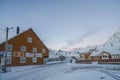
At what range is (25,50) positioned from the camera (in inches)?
1582

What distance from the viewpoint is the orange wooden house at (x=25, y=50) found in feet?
119

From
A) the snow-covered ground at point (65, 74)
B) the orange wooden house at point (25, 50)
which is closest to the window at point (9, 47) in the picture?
the orange wooden house at point (25, 50)

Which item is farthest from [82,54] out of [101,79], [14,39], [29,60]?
[101,79]

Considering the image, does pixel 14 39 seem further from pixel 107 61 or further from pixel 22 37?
pixel 107 61

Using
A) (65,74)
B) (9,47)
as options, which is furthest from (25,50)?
(65,74)

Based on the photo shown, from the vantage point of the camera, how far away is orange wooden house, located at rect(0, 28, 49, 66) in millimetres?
Answer: 36312

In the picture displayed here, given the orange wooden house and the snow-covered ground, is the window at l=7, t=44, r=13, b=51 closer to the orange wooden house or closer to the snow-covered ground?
the orange wooden house

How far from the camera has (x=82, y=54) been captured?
3017 inches

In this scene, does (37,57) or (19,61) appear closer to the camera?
(19,61)

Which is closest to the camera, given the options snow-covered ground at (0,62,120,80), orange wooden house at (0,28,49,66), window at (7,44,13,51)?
snow-covered ground at (0,62,120,80)

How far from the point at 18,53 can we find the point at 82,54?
45.5 meters

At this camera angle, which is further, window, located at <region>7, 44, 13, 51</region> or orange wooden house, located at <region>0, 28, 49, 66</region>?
orange wooden house, located at <region>0, 28, 49, 66</region>

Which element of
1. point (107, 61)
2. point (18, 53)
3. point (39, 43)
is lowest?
point (107, 61)

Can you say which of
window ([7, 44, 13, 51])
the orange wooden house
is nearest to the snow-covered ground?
the orange wooden house
